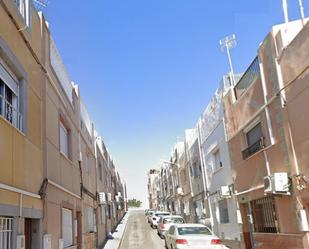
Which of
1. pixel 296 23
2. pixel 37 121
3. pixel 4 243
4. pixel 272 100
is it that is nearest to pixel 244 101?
pixel 272 100

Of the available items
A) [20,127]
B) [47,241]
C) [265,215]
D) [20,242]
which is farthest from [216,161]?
[20,242]

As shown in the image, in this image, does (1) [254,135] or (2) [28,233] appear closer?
(2) [28,233]

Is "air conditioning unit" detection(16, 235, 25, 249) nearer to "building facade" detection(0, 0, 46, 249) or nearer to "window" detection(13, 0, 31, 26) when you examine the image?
"building facade" detection(0, 0, 46, 249)

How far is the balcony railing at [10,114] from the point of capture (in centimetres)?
770

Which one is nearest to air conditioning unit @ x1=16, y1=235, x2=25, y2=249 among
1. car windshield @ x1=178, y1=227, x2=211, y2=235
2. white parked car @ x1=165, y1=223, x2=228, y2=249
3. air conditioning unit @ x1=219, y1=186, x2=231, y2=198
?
white parked car @ x1=165, y1=223, x2=228, y2=249

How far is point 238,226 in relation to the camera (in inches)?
666

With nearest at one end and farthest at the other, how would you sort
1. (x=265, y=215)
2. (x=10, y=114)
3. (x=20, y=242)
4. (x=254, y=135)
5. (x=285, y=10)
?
(x=20, y=242) < (x=10, y=114) < (x=285, y=10) < (x=265, y=215) < (x=254, y=135)

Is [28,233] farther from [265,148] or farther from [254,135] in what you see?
[254,135]

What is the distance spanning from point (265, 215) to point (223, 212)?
5965 millimetres

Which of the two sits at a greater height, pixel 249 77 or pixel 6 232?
pixel 249 77

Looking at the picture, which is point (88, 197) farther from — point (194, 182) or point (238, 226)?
point (194, 182)

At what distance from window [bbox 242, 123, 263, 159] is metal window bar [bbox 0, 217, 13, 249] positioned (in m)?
9.17

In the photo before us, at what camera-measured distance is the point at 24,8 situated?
927 centimetres

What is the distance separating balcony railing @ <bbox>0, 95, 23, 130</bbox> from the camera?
7.70m
